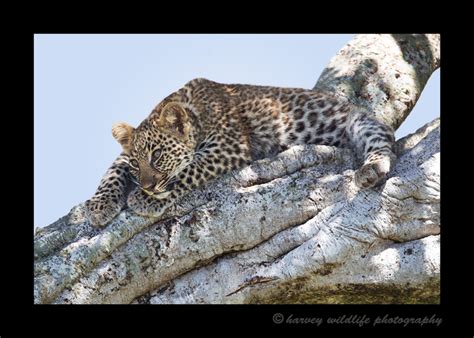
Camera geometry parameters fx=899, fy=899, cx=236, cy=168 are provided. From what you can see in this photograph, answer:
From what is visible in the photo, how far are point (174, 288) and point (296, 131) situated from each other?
8.61ft

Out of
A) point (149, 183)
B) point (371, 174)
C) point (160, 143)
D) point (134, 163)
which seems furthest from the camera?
point (160, 143)

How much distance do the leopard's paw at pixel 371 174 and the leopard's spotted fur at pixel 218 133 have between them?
0.61 meters

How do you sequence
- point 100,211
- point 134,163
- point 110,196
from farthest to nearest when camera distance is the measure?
point 134,163 → point 110,196 → point 100,211

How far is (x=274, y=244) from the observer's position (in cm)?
852

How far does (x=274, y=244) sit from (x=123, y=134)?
260cm

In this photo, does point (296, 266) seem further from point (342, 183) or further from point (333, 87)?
point (333, 87)

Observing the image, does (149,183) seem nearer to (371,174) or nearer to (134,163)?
(134,163)

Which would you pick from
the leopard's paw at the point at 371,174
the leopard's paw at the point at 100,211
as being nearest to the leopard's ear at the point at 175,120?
the leopard's paw at the point at 100,211

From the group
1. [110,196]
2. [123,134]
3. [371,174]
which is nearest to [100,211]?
[110,196]

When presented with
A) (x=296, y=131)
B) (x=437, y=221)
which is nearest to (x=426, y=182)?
(x=437, y=221)

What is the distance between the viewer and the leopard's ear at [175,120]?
10.1 m

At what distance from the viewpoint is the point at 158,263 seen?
27.7 feet
